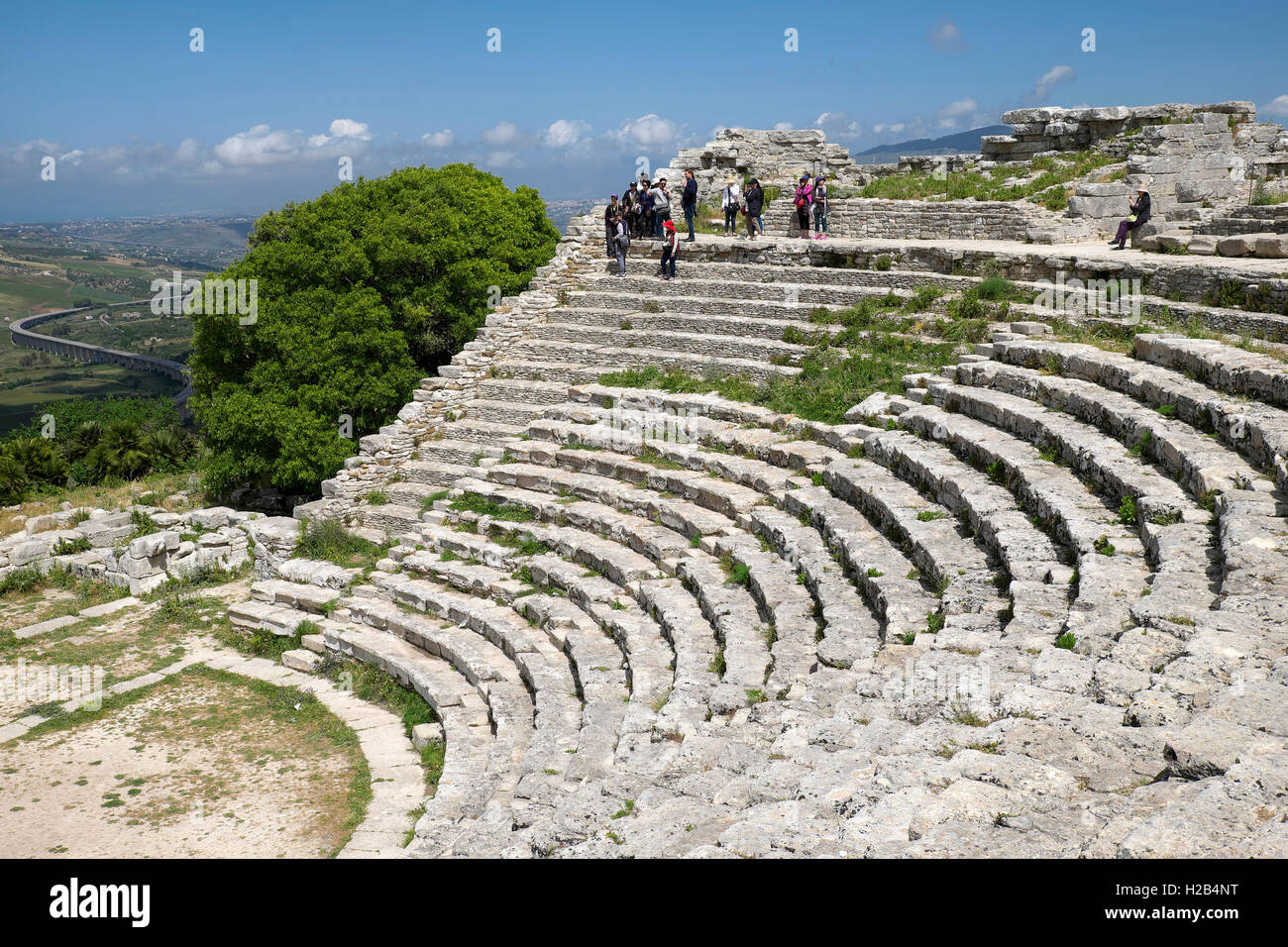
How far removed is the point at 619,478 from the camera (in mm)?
13664

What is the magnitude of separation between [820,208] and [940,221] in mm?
2444

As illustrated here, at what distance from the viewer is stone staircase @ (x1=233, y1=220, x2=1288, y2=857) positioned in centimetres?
460

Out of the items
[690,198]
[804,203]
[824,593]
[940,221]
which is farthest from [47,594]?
[940,221]

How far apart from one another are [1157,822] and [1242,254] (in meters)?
12.2

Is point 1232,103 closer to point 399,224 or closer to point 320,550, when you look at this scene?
point 399,224

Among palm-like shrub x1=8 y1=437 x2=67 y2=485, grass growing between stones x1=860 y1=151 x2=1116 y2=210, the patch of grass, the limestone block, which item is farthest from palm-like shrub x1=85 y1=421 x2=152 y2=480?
the limestone block

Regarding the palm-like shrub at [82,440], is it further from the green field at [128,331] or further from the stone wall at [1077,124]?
the green field at [128,331]

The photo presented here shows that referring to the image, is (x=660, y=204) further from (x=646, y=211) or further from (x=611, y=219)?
(x=611, y=219)

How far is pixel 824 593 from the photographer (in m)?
8.85

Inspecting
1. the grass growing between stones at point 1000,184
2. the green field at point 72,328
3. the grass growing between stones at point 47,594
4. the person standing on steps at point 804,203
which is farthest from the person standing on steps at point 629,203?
the green field at point 72,328

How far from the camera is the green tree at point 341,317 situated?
64.7 feet

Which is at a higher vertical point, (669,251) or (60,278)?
(60,278)

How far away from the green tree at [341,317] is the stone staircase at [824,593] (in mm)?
4039

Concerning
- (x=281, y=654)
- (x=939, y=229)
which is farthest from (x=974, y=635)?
(x=939, y=229)
